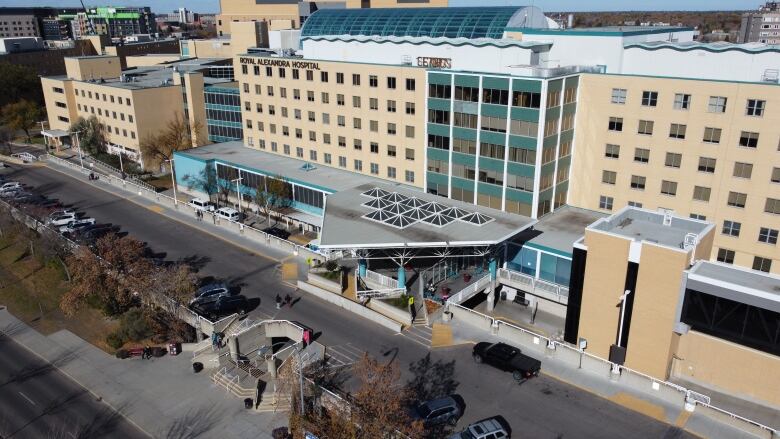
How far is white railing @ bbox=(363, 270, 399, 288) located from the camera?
2051 inches

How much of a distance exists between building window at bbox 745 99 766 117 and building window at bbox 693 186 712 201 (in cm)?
736

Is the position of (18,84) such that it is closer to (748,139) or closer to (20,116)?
(20,116)

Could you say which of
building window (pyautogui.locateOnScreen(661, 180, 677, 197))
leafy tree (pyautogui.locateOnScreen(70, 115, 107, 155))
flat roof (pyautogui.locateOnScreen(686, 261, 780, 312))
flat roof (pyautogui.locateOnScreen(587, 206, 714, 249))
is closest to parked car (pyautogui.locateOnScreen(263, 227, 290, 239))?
flat roof (pyautogui.locateOnScreen(587, 206, 714, 249))

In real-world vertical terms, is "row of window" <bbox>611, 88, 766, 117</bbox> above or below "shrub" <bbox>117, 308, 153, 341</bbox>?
above

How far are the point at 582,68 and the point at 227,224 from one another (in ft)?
147

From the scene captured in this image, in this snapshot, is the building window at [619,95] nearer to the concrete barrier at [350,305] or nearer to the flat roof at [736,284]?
the flat roof at [736,284]

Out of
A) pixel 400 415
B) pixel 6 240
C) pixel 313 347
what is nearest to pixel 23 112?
pixel 6 240

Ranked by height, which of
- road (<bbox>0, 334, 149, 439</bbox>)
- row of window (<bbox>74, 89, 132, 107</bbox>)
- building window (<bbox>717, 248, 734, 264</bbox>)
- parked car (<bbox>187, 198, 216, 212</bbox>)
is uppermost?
row of window (<bbox>74, 89, 132, 107</bbox>)

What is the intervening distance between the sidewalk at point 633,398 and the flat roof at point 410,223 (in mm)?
9018

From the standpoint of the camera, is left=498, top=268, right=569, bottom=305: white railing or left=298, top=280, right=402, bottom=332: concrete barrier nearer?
left=298, top=280, right=402, bottom=332: concrete barrier

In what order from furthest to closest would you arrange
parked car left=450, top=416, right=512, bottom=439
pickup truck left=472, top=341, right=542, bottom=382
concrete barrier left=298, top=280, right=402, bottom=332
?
concrete barrier left=298, top=280, right=402, bottom=332, pickup truck left=472, top=341, right=542, bottom=382, parked car left=450, top=416, right=512, bottom=439

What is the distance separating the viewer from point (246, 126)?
8581cm

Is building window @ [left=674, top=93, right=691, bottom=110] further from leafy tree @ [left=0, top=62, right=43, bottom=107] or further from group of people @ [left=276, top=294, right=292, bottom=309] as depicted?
leafy tree @ [left=0, top=62, right=43, bottom=107]

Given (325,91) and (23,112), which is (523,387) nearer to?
(325,91)
